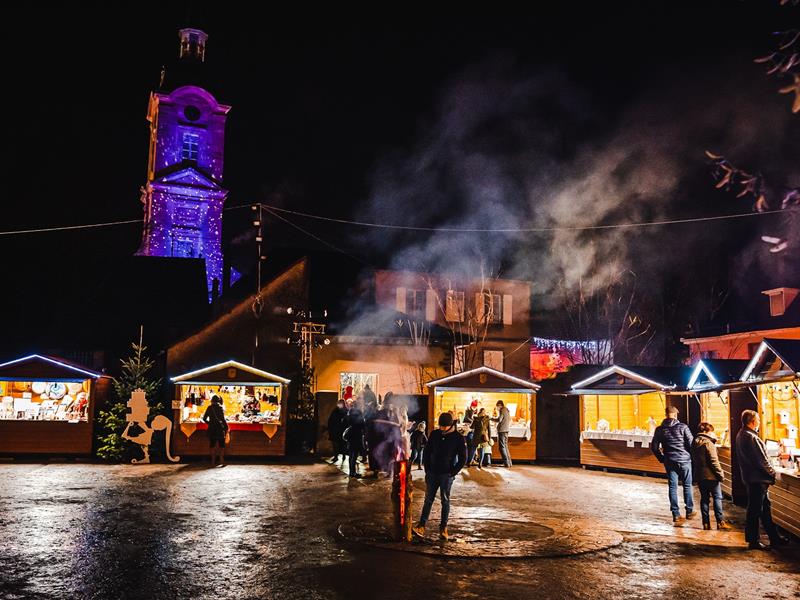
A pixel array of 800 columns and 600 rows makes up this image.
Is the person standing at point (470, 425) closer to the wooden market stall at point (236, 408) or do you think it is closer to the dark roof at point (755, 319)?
the wooden market stall at point (236, 408)

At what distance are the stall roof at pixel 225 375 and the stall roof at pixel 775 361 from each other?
43.5ft

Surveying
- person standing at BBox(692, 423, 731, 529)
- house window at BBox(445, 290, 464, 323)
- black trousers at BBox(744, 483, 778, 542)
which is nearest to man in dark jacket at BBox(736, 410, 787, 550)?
black trousers at BBox(744, 483, 778, 542)

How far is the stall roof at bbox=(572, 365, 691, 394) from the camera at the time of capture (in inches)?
738

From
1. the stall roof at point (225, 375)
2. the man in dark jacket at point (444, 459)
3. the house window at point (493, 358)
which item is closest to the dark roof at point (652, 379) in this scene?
the stall roof at point (225, 375)

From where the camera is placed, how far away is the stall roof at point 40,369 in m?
20.4

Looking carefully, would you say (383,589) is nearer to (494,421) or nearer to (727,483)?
(727,483)

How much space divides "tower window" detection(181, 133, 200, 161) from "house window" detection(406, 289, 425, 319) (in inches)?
911

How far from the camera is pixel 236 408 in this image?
21.4m

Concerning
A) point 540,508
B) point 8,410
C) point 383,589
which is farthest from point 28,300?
point 383,589

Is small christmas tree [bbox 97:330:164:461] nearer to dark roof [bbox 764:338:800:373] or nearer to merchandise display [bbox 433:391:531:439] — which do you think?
merchandise display [bbox 433:391:531:439]

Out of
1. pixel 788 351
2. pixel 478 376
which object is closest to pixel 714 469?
pixel 788 351

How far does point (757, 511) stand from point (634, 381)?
33.8 ft

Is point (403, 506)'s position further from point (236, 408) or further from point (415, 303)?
point (415, 303)

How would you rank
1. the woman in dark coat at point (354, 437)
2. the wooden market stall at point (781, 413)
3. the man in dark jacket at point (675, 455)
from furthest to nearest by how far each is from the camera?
1. the woman in dark coat at point (354, 437)
2. the man in dark jacket at point (675, 455)
3. the wooden market stall at point (781, 413)
